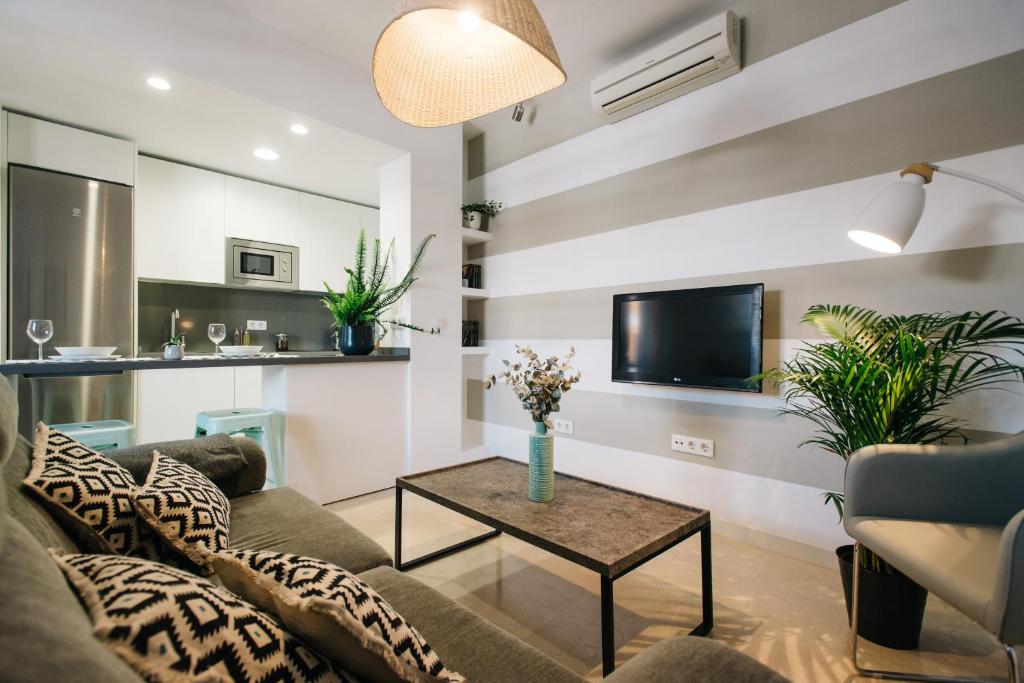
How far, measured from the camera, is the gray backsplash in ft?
12.9

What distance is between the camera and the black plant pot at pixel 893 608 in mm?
1654

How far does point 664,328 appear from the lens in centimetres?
280

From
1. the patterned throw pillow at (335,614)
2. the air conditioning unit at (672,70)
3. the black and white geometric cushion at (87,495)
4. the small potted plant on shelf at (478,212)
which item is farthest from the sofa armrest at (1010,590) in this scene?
the small potted plant on shelf at (478,212)

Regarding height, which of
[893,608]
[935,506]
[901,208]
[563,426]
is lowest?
[893,608]

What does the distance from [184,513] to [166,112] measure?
288 centimetres

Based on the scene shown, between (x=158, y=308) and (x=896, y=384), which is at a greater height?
(x=158, y=308)

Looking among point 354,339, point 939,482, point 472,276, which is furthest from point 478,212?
point 939,482

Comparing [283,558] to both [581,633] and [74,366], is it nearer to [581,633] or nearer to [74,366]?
[581,633]

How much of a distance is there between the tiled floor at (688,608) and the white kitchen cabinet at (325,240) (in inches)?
112

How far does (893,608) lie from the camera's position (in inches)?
65.7

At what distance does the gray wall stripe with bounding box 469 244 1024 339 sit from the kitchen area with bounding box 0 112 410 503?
1850 millimetres

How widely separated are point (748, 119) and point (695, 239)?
67 cm

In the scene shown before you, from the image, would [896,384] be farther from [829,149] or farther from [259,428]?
[259,428]

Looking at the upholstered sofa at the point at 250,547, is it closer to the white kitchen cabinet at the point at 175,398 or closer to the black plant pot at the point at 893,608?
the black plant pot at the point at 893,608
